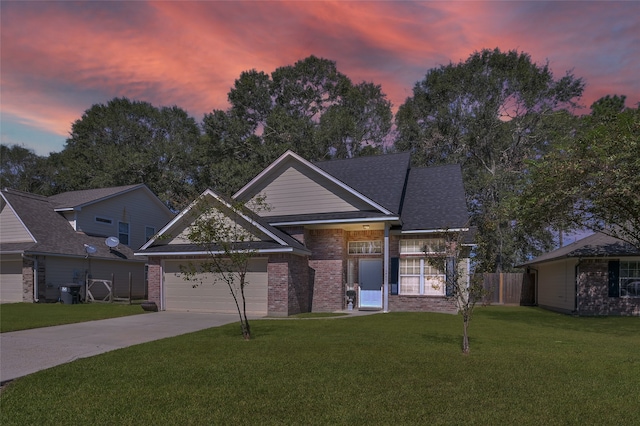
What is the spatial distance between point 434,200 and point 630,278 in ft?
30.0

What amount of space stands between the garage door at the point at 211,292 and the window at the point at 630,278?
15.6m

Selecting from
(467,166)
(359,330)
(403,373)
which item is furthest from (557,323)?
(467,166)

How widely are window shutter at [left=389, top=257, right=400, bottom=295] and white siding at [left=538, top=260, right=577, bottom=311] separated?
335 inches

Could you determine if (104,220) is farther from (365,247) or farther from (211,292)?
(365,247)

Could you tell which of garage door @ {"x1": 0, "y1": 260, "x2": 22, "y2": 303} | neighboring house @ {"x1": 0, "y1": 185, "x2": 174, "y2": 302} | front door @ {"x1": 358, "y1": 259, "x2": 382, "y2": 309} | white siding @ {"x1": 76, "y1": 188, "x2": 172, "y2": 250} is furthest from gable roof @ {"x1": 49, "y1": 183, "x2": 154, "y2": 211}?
front door @ {"x1": 358, "y1": 259, "x2": 382, "y2": 309}

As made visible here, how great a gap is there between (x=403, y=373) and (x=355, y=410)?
2030 mm

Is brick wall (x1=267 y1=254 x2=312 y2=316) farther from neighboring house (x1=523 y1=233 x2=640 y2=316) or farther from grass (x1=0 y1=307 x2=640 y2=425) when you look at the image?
neighboring house (x1=523 y1=233 x2=640 y2=316)

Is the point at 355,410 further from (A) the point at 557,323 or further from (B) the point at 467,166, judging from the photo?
(B) the point at 467,166

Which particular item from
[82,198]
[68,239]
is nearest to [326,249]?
[68,239]

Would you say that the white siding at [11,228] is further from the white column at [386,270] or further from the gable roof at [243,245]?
the white column at [386,270]

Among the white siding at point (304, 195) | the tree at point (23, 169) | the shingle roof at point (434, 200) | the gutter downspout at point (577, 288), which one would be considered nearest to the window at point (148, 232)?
the white siding at point (304, 195)

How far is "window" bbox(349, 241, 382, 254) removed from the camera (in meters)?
19.5

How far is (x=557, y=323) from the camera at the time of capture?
16109 mm

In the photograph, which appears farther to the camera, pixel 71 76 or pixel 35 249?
pixel 35 249
